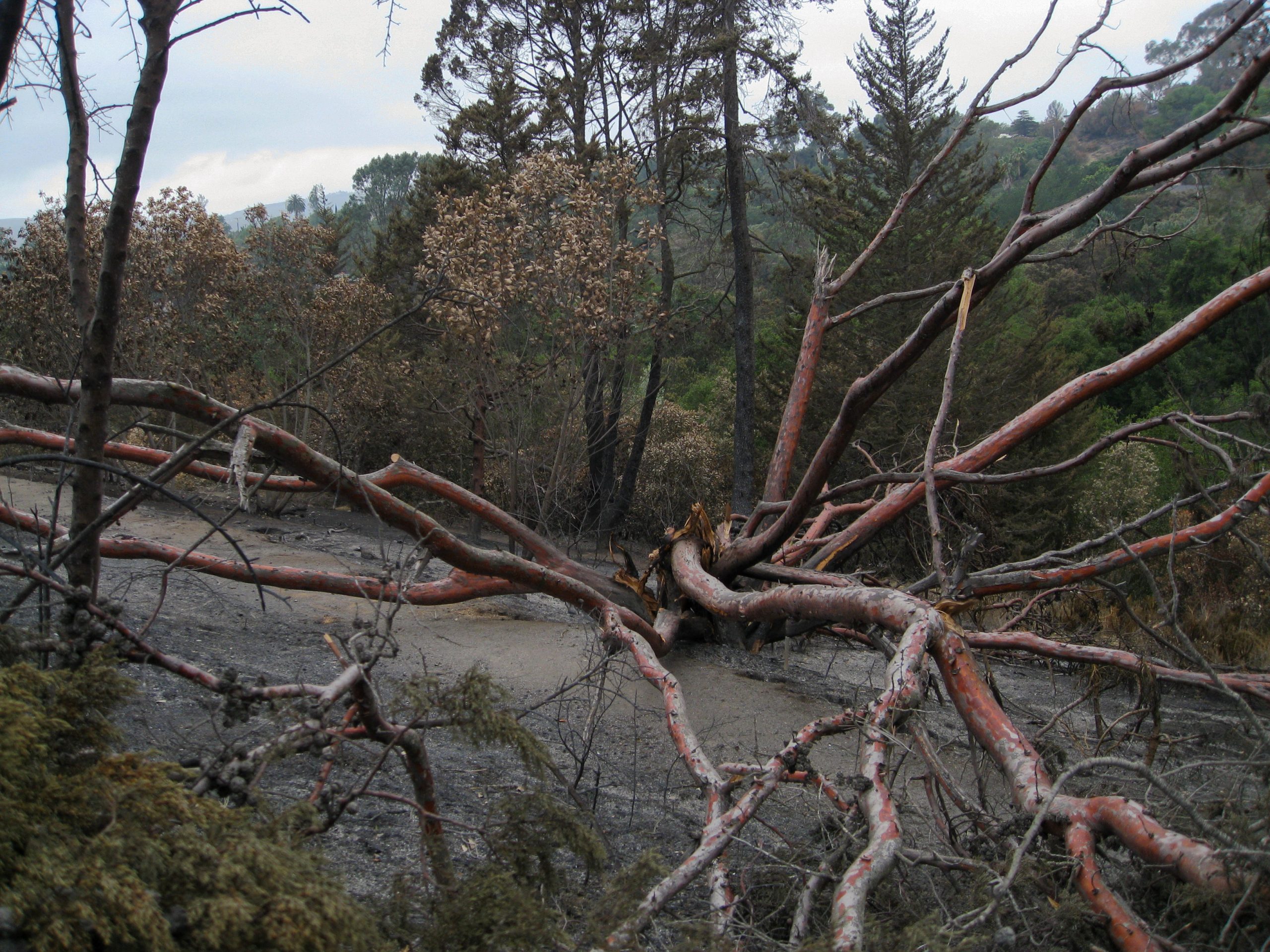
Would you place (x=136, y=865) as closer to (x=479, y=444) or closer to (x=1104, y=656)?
(x=1104, y=656)

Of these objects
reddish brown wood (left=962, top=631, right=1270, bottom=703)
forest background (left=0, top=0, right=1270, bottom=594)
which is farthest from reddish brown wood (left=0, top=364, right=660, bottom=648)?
forest background (left=0, top=0, right=1270, bottom=594)

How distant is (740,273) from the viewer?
13.2m

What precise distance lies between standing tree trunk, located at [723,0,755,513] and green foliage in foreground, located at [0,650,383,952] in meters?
11.5

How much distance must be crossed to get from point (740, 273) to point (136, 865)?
496 inches

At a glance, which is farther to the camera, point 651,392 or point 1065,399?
point 651,392

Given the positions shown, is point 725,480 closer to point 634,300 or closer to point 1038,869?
point 634,300

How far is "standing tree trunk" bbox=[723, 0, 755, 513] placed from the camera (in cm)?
1307

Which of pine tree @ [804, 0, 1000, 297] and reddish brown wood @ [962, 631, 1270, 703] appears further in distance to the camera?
pine tree @ [804, 0, 1000, 297]

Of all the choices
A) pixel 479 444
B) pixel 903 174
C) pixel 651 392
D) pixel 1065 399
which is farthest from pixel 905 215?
pixel 1065 399

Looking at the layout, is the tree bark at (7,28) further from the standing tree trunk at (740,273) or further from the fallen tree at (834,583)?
the standing tree trunk at (740,273)

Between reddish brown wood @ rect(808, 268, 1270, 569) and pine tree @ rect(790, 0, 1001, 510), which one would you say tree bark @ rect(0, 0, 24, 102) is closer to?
reddish brown wood @ rect(808, 268, 1270, 569)

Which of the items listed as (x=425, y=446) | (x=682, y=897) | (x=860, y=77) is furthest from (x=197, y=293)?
(x=682, y=897)

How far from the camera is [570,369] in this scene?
1221 centimetres

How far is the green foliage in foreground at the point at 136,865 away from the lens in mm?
1286
